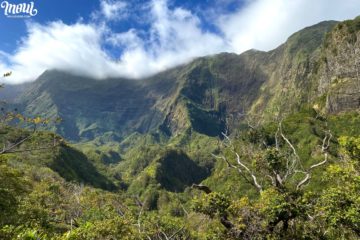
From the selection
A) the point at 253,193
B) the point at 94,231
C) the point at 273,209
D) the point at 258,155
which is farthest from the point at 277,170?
the point at 253,193

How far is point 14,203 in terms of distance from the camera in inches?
1566

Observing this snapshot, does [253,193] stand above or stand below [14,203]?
below

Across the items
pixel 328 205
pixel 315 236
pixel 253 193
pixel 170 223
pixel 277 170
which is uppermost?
pixel 277 170

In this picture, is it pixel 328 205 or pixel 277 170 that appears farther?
pixel 277 170

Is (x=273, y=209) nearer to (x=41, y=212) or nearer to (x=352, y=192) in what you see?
(x=352, y=192)

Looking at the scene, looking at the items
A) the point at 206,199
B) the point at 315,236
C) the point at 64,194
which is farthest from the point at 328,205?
the point at 64,194

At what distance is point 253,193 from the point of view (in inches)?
7092

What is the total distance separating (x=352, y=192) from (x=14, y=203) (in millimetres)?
33568

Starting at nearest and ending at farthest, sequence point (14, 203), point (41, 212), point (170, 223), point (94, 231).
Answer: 1. point (94, 231)
2. point (14, 203)
3. point (41, 212)
4. point (170, 223)

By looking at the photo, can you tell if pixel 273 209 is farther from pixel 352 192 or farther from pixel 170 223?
pixel 170 223

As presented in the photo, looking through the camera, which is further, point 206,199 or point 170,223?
point 170,223

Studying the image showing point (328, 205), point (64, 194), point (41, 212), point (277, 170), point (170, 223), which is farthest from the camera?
point (64, 194)

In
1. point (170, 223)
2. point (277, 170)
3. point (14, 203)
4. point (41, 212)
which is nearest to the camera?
point (277, 170)

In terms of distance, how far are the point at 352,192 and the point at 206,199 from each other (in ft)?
34.4
